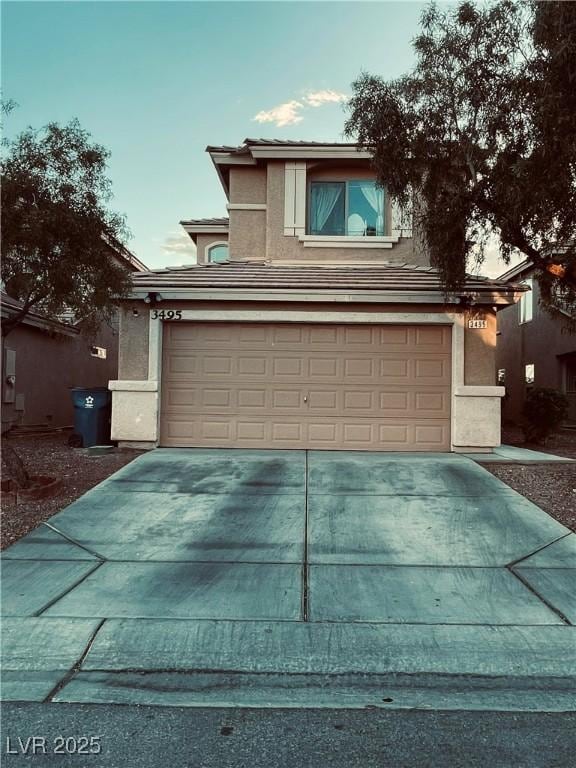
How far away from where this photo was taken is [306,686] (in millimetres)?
3863

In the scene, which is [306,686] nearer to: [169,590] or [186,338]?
[169,590]

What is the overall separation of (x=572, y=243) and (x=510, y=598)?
579cm

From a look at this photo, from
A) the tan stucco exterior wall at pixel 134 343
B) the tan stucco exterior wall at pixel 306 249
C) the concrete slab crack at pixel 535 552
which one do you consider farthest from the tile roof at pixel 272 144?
the concrete slab crack at pixel 535 552

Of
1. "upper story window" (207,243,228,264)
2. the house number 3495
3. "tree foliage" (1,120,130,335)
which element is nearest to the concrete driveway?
"tree foliage" (1,120,130,335)

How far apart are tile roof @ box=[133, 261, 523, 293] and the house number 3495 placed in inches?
17.6

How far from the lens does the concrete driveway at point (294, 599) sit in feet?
12.8

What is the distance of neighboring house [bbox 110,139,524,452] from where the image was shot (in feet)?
38.0

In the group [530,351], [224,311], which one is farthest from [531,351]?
[224,311]

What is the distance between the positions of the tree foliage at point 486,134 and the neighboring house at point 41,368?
5.53m

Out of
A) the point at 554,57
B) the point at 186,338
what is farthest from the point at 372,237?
the point at 554,57

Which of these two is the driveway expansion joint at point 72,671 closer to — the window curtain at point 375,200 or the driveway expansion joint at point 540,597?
the driveway expansion joint at point 540,597

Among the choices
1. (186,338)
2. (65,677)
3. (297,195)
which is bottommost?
(65,677)

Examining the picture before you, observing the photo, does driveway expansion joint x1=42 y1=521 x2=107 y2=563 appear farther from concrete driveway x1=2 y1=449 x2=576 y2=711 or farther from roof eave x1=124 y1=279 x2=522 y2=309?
roof eave x1=124 y1=279 x2=522 y2=309

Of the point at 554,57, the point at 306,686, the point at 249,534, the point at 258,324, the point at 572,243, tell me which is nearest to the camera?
the point at 306,686
